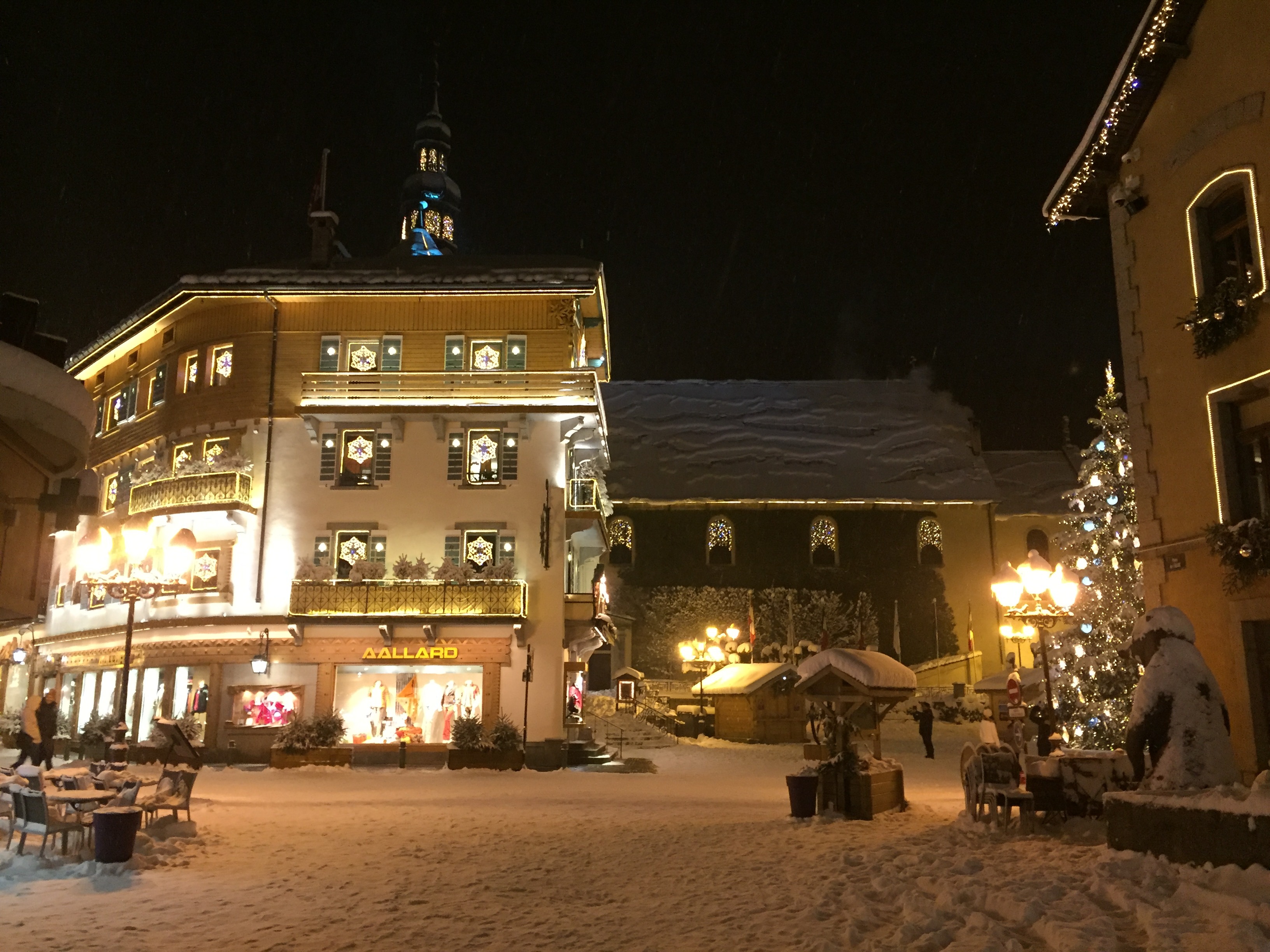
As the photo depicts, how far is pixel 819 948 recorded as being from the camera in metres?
7.85

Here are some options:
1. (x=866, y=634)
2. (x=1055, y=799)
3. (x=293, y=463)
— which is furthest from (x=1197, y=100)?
(x=866, y=634)

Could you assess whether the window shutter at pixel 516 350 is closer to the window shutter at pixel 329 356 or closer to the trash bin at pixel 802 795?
the window shutter at pixel 329 356

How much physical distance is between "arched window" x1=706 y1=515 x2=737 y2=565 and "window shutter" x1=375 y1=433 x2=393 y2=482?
2301 cm

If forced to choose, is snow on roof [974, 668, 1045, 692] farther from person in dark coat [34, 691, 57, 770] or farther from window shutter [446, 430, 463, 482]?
person in dark coat [34, 691, 57, 770]

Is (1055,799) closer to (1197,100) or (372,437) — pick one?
(1197,100)

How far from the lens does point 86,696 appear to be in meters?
36.6

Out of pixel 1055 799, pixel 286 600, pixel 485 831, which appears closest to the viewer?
pixel 1055 799

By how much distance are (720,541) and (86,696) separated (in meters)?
28.7

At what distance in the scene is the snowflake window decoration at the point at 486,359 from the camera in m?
30.4

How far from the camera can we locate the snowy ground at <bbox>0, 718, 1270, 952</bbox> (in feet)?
26.9

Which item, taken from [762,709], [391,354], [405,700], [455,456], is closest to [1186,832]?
[405,700]

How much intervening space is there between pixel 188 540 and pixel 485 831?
6778 mm

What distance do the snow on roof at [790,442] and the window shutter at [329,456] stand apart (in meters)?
21.5

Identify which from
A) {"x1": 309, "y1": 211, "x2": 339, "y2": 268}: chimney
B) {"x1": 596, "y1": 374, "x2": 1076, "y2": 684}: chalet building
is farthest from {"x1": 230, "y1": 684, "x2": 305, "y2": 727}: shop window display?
{"x1": 596, "y1": 374, "x2": 1076, "y2": 684}: chalet building
